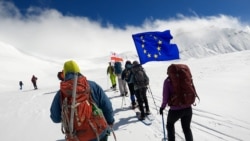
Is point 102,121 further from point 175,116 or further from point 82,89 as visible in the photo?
point 175,116

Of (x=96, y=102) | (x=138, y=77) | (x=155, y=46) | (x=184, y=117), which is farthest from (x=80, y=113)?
(x=138, y=77)

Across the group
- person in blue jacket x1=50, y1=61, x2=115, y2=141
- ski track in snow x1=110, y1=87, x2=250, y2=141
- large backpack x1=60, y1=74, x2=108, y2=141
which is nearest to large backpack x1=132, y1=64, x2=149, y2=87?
ski track in snow x1=110, y1=87, x2=250, y2=141

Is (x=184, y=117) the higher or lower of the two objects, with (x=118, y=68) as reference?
lower

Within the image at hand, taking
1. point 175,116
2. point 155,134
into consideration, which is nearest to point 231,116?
point 155,134

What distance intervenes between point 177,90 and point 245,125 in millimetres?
4269

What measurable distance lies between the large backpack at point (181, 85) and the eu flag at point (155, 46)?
10.1 feet

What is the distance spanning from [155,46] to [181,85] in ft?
11.6

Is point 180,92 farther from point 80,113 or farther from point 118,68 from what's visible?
point 118,68

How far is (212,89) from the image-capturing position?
1645cm

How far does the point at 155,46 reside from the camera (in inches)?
362

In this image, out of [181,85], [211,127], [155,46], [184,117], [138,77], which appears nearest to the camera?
[181,85]

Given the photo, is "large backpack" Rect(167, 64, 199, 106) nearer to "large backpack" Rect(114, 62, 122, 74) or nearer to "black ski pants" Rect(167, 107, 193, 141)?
"black ski pants" Rect(167, 107, 193, 141)

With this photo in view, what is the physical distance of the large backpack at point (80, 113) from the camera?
429 centimetres

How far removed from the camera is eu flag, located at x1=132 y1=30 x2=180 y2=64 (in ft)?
29.5
